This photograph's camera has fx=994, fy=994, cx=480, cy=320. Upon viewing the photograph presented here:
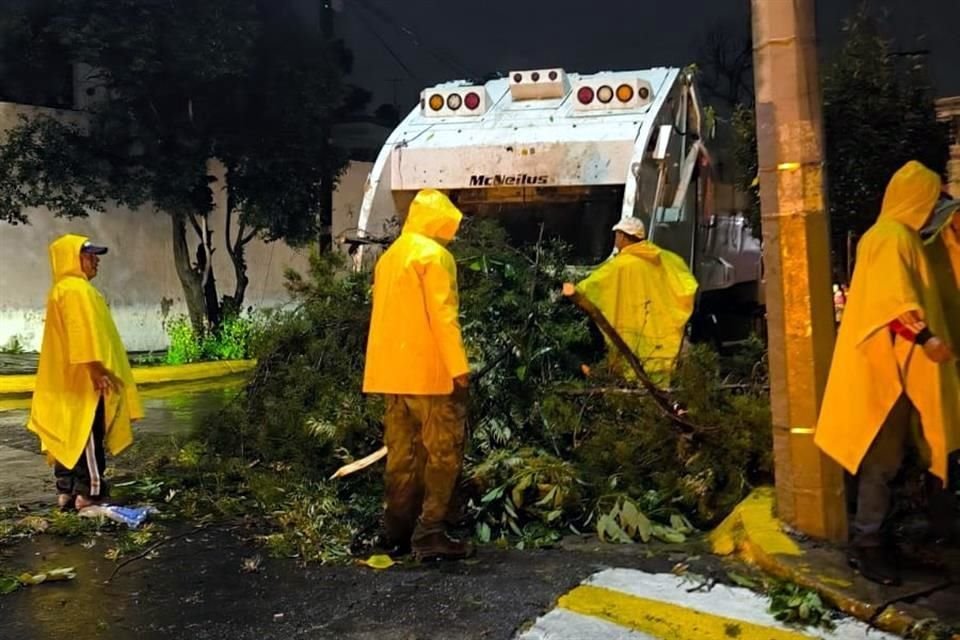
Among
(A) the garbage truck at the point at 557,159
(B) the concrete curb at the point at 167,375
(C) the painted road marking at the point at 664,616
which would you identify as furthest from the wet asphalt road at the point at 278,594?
(B) the concrete curb at the point at 167,375

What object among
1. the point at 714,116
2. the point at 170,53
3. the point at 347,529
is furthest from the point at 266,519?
the point at 170,53

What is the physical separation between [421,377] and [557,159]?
3.46 m

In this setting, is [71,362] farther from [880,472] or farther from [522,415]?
[880,472]

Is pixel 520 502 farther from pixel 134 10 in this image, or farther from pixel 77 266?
pixel 134 10

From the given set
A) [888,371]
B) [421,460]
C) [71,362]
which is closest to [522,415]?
[421,460]

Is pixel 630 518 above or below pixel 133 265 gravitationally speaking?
below

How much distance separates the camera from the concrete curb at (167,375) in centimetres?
1056

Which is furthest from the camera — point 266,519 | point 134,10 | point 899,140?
point 134,10

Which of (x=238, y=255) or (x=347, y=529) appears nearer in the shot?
(x=347, y=529)

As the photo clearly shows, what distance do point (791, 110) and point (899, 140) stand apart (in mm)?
3033

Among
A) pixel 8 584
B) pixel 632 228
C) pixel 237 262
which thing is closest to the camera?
pixel 8 584

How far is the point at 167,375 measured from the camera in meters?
11.7

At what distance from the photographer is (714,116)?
9.16m

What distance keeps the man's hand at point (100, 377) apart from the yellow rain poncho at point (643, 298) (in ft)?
9.33
